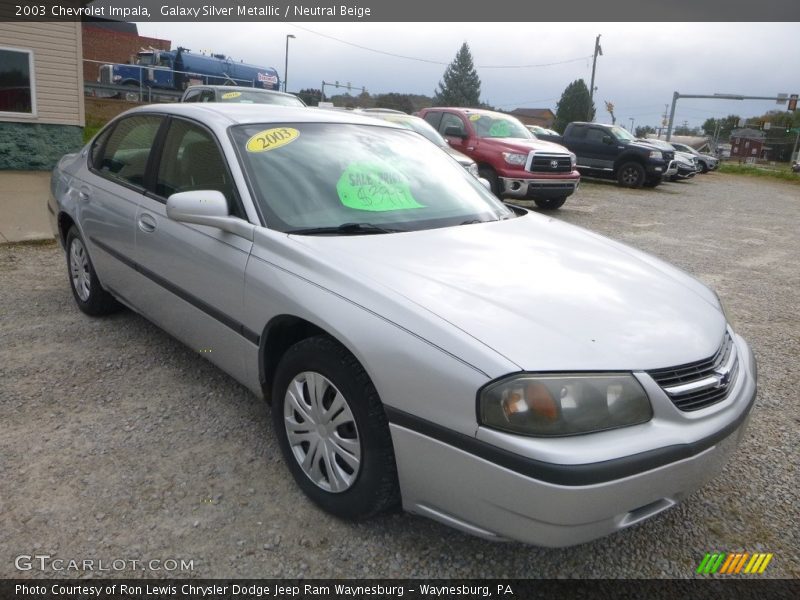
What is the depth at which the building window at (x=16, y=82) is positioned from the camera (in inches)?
429

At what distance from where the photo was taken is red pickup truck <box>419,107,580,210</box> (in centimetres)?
1102


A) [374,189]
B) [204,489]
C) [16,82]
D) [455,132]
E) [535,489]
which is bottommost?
[204,489]

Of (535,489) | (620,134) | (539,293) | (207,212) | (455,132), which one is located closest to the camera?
(535,489)

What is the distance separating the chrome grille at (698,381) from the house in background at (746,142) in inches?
3955

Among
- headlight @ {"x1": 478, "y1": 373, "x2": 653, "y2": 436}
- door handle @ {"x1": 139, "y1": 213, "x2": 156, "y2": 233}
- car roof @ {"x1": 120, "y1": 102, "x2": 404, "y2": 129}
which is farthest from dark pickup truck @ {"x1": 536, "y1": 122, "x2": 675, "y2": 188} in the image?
headlight @ {"x1": 478, "y1": 373, "x2": 653, "y2": 436}

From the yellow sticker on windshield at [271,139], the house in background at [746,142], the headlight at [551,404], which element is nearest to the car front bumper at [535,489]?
the headlight at [551,404]

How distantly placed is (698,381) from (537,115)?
110 metres

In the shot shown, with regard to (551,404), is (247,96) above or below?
above

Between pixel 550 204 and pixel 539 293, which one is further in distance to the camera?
pixel 550 204

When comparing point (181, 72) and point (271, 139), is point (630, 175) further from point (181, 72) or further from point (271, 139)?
point (181, 72)

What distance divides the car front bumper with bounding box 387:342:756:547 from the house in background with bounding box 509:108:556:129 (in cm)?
9449

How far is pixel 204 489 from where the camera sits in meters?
2.68

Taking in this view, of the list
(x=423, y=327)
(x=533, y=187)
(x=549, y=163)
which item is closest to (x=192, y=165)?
(x=423, y=327)

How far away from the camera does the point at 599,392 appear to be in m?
1.96
